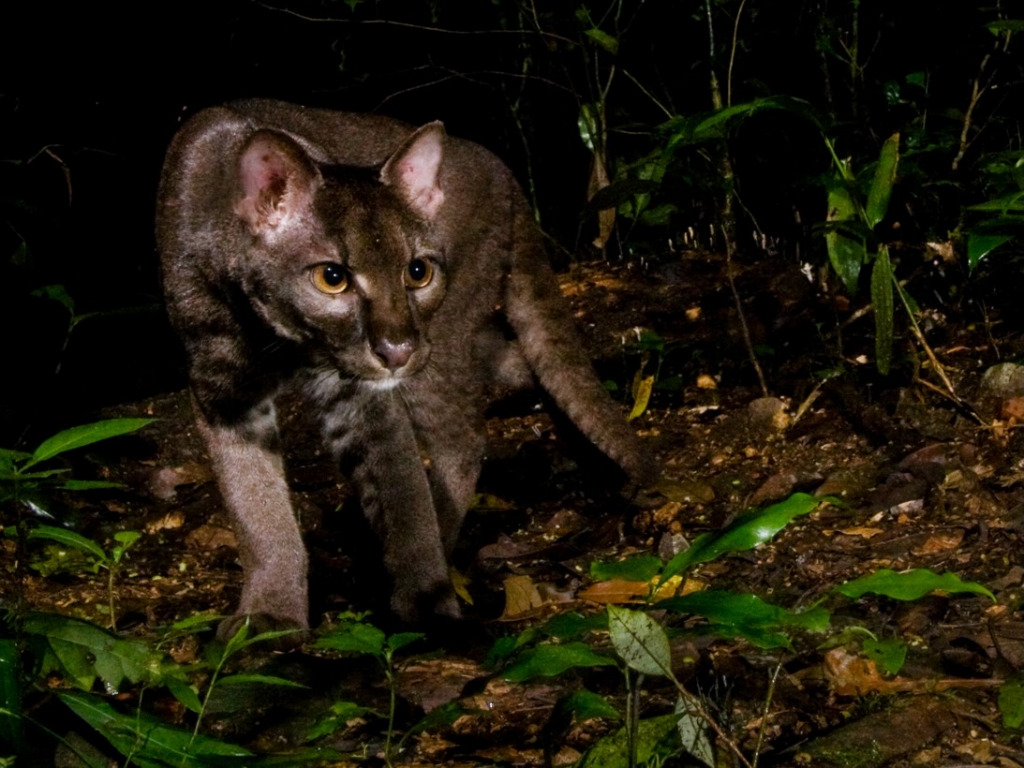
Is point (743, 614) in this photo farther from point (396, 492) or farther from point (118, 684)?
point (396, 492)

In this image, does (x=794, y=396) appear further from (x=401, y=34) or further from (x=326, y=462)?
(x=401, y=34)

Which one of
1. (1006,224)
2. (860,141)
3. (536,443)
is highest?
(1006,224)

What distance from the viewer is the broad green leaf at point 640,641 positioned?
6.39 feet

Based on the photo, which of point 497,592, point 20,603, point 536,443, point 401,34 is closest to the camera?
point 20,603

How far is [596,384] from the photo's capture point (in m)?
4.69

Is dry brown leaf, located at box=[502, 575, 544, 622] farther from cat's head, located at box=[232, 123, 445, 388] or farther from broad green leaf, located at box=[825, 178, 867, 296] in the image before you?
broad green leaf, located at box=[825, 178, 867, 296]

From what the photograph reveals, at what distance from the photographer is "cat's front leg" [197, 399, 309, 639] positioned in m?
3.76

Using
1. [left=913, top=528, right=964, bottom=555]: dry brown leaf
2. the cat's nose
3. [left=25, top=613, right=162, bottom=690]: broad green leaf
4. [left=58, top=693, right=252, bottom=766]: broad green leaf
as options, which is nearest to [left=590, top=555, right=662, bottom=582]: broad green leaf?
[left=58, top=693, right=252, bottom=766]: broad green leaf

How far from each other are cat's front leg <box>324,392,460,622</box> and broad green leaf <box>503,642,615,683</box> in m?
1.84

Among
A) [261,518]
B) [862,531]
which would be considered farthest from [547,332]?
[862,531]

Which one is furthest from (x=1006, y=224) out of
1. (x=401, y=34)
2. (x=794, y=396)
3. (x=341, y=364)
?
(x=401, y=34)

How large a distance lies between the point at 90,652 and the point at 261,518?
69.0 inches

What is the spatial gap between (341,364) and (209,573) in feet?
3.67

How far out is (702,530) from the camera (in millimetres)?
3971
